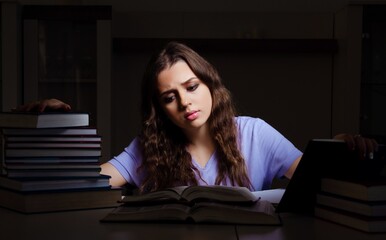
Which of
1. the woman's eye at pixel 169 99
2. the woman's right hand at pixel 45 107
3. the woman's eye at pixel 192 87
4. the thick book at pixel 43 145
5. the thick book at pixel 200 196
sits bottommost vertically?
the thick book at pixel 200 196

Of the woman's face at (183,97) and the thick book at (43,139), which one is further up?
the woman's face at (183,97)

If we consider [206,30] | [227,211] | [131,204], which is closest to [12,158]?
[131,204]

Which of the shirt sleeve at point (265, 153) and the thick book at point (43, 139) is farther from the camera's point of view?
the shirt sleeve at point (265, 153)

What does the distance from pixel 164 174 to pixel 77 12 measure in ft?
5.47

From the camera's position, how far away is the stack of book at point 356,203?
1.00 meters

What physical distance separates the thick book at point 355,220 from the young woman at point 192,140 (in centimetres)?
68

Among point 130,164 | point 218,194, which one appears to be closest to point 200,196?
point 218,194

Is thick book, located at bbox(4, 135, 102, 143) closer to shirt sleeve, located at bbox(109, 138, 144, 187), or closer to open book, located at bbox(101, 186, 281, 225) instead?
open book, located at bbox(101, 186, 281, 225)

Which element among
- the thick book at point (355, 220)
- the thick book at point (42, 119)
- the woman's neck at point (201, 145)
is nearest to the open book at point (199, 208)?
the thick book at point (355, 220)

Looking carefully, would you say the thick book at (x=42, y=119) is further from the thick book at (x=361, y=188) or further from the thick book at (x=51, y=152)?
the thick book at (x=361, y=188)

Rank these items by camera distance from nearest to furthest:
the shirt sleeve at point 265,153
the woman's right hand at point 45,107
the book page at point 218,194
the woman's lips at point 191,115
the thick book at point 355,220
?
the thick book at point 355,220, the book page at point 218,194, the woman's right hand at point 45,107, the woman's lips at point 191,115, the shirt sleeve at point 265,153

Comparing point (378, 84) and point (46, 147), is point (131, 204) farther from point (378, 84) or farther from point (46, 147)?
point (378, 84)

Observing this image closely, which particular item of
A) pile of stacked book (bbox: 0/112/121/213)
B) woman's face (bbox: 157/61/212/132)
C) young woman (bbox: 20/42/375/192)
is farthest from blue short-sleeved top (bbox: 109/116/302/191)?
pile of stacked book (bbox: 0/112/121/213)

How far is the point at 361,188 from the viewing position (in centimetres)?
103
